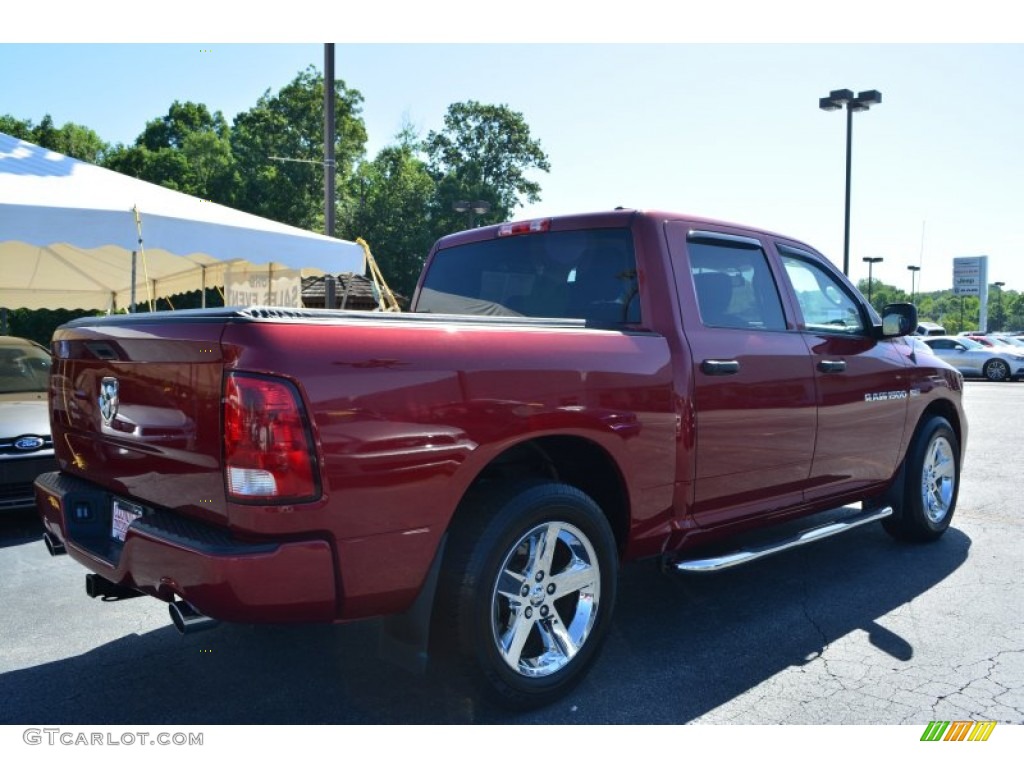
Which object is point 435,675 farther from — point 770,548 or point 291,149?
point 291,149

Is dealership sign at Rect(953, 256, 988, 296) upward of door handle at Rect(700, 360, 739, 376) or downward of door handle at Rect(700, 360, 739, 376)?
upward

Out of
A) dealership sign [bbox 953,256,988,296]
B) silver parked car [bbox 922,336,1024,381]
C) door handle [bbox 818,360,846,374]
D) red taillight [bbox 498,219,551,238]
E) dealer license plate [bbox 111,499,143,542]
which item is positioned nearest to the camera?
dealer license plate [bbox 111,499,143,542]

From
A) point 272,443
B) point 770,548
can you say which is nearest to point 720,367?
point 770,548

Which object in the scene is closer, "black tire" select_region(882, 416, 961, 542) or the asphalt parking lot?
the asphalt parking lot

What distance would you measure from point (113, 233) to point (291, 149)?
106 ft

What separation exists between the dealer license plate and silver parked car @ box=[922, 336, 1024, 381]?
26076 mm

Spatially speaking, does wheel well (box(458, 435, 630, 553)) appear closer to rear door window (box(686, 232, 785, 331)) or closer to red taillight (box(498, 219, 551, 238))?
rear door window (box(686, 232, 785, 331))

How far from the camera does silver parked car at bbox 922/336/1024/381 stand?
83.9 feet

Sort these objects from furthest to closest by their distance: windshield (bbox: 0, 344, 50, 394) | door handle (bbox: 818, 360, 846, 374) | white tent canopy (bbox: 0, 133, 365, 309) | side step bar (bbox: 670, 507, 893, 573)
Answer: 1. white tent canopy (bbox: 0, 133, 365, 309)
2. windshield (bbox: 0, 344, 50, 394)
3. door handle (bbox: 818, 360, 846, 374)
4. side step bar (bbox: 670, 507, 893, 573)

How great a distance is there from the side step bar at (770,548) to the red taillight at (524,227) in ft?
5.60

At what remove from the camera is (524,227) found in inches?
160

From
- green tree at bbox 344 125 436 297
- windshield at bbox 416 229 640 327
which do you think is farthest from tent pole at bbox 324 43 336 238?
green tree at bbox 344 125 436 297

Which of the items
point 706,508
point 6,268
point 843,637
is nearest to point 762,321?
point 706,508

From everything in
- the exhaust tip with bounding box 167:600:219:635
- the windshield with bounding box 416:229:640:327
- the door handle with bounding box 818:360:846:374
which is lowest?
the exhaust tip with bounding box 167:600:219:635
